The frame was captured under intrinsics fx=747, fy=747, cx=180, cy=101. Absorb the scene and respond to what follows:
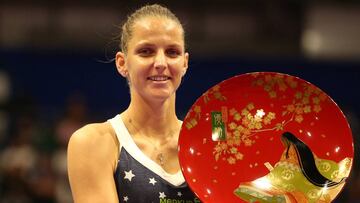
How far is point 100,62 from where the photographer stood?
5574mm

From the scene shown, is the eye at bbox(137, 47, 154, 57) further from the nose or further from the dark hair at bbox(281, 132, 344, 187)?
the dark hair at bbox(281, 132, 344, 187)

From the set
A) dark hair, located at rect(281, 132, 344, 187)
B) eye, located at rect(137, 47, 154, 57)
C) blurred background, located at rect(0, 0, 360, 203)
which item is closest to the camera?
dark hair, located at rect(281, 132, 344, 187)

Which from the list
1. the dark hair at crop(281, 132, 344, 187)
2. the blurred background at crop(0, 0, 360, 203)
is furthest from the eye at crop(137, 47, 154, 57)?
the blurred background at crop(0, 0, 360, 203)

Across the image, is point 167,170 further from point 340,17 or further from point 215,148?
point 340,17

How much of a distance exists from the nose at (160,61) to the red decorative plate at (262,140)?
0.14m

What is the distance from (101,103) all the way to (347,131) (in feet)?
12.6

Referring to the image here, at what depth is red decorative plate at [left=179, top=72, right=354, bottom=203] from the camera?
1.94m

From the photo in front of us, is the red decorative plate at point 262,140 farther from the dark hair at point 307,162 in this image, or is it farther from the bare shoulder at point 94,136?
the bare shoulder at point 94,136

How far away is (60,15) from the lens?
22.8ft

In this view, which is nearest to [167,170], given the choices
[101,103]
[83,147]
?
[83,147]

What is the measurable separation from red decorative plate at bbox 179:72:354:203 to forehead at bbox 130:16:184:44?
0.19 m

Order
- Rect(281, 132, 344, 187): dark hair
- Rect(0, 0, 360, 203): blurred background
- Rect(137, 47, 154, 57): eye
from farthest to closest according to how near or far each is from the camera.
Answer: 1. Rect(0, 0, 360, 203): blurred background
2. Rect(137, 47, 154, 57): eye
3. Rect(281, 132, 344, 187): dark hair

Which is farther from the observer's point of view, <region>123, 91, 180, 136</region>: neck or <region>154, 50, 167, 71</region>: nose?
<region>123, 91, 180, 136</region>: neck

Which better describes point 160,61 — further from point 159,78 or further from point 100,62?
point 100,62
